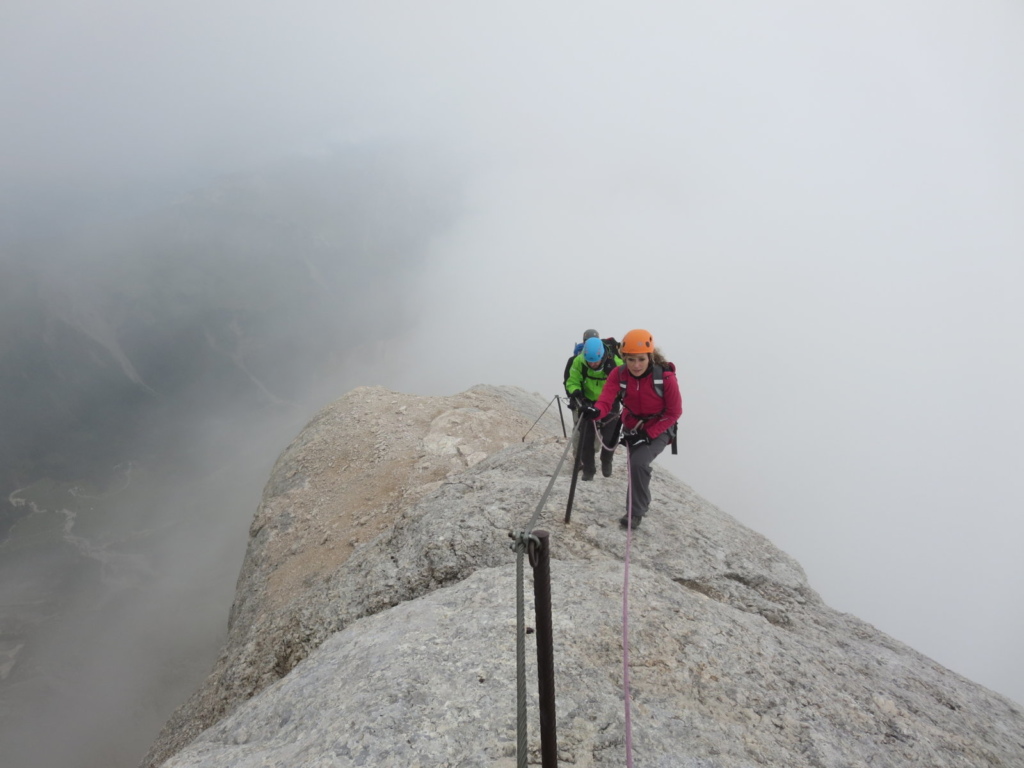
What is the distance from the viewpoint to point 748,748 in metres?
4.64

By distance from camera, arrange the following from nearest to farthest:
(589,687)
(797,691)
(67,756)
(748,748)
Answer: (748,748), (589,687), (797,691), (67,756)

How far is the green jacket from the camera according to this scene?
10.3 meters

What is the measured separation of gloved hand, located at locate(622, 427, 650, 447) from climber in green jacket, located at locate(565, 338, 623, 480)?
1.88m

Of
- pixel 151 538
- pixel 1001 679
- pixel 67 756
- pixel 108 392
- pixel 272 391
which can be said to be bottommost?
pixel 67 756

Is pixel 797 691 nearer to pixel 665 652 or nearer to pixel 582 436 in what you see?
pixel 665 652

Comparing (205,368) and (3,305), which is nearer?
(205,368)

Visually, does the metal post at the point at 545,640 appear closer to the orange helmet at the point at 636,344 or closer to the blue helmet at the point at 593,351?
the orange helmet at the point at 636,344

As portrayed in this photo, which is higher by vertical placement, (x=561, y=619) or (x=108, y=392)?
(x=108, y=392)

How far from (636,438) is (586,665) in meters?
3.43

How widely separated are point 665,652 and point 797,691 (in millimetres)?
1430

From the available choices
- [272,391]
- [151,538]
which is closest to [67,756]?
[151,538]

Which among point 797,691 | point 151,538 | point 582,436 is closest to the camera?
point 797,691

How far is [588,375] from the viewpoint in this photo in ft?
34.2

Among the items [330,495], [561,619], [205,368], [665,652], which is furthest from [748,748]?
[205,368]
